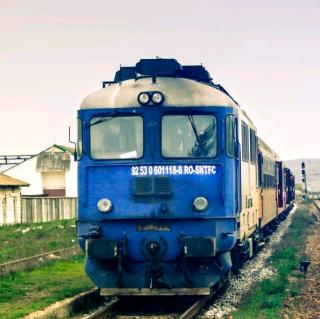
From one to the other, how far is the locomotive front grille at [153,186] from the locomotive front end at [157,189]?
0.05ft

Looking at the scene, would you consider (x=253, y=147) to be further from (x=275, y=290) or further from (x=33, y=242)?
(x=33, y=242)

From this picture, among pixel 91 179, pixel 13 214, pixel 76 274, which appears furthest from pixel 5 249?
pixel 13 214

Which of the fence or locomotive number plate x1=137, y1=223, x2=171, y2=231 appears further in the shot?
the fence

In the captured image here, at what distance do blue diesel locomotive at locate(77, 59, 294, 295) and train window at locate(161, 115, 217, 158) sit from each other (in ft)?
0.05

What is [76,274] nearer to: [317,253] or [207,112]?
[207,112]

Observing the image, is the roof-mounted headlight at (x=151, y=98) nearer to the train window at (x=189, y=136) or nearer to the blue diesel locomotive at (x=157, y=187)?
the blue diesel locomotive at (x=157, y=187)

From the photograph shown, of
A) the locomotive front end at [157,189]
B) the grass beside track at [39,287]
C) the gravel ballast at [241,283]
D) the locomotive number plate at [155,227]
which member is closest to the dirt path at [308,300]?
the gravel ballast at [241,283]

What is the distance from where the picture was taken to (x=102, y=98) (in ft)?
38.7

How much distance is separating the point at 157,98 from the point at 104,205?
1907mm

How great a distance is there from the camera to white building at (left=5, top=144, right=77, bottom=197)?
57.1m

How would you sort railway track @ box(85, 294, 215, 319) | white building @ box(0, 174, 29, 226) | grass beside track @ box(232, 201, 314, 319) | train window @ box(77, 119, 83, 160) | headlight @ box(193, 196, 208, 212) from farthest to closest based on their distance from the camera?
white building @ box(0, 174, 29, 226) < train window @ box(77, 119, 83, 160) < headlight @ box(193, 196, 208, 212) < grass beside track @ box(232, 201, 314, 319) < railway track @ box(85, 294, 215, 319)

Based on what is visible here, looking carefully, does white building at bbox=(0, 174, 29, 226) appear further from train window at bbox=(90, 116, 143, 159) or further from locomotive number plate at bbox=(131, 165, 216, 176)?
locomotive number plate at bbox=(131, 165, 216, 176)

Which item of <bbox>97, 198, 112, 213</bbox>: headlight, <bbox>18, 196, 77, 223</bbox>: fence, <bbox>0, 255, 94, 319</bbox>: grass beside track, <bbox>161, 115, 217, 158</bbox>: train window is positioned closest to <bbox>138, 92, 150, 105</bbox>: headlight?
<bbox>161, 115, 217, 158</bbox>: train window

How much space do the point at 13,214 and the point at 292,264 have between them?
26.7 metres
